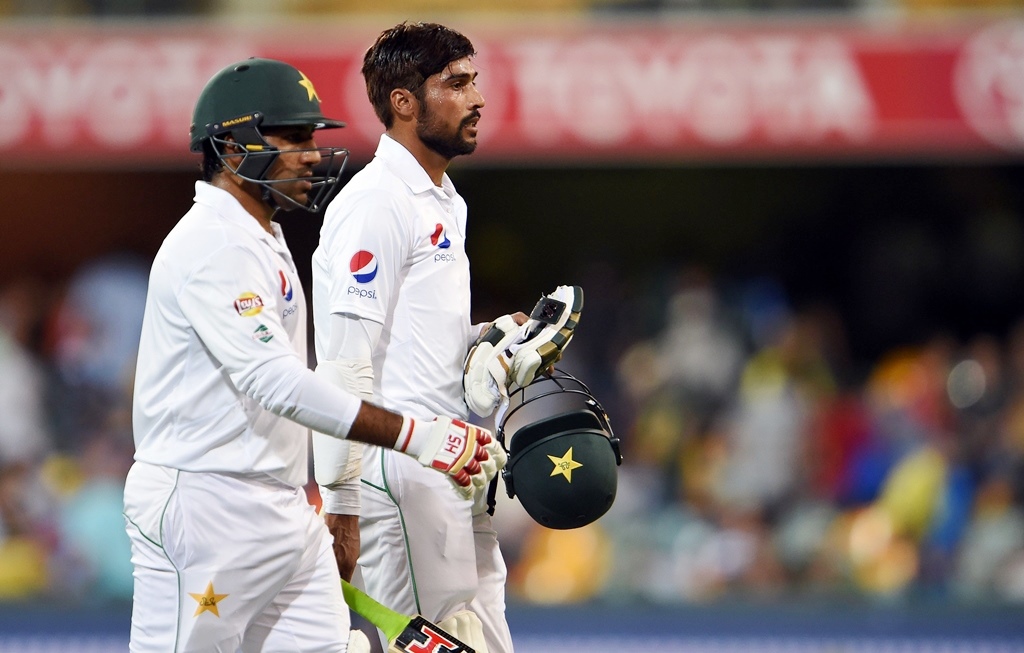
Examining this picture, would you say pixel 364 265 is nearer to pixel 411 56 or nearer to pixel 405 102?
pixel 405 102

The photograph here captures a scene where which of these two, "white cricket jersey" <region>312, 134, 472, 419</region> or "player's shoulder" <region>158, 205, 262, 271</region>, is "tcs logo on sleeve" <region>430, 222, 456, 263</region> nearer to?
"white cricket jersey" <region>312, 134, 472, 419</region>


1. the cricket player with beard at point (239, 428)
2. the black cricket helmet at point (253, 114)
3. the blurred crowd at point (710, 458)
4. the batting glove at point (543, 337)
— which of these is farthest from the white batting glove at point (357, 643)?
the blurred crowd at point (710, 458)

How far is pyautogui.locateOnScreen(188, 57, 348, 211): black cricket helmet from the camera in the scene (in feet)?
11.3

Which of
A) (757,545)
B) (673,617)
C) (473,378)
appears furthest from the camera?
(757,545)

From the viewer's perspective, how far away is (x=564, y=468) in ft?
12.2

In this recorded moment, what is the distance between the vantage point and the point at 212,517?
3.30 metres

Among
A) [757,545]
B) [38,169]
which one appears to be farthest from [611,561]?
[38,169]

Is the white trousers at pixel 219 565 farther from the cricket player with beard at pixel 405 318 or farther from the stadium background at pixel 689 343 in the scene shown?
the stadium background at pixel 689 343

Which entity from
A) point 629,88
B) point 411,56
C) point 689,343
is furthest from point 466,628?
point 689,343

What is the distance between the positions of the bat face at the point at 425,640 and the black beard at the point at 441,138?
1.31 meters

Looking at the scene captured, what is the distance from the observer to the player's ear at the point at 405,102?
3.81 metres

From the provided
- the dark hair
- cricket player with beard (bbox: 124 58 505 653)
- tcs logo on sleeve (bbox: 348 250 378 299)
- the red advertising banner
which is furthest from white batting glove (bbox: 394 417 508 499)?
the red advertising banner

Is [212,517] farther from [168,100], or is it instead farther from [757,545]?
[168,100]

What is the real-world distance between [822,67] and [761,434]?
226 cm
